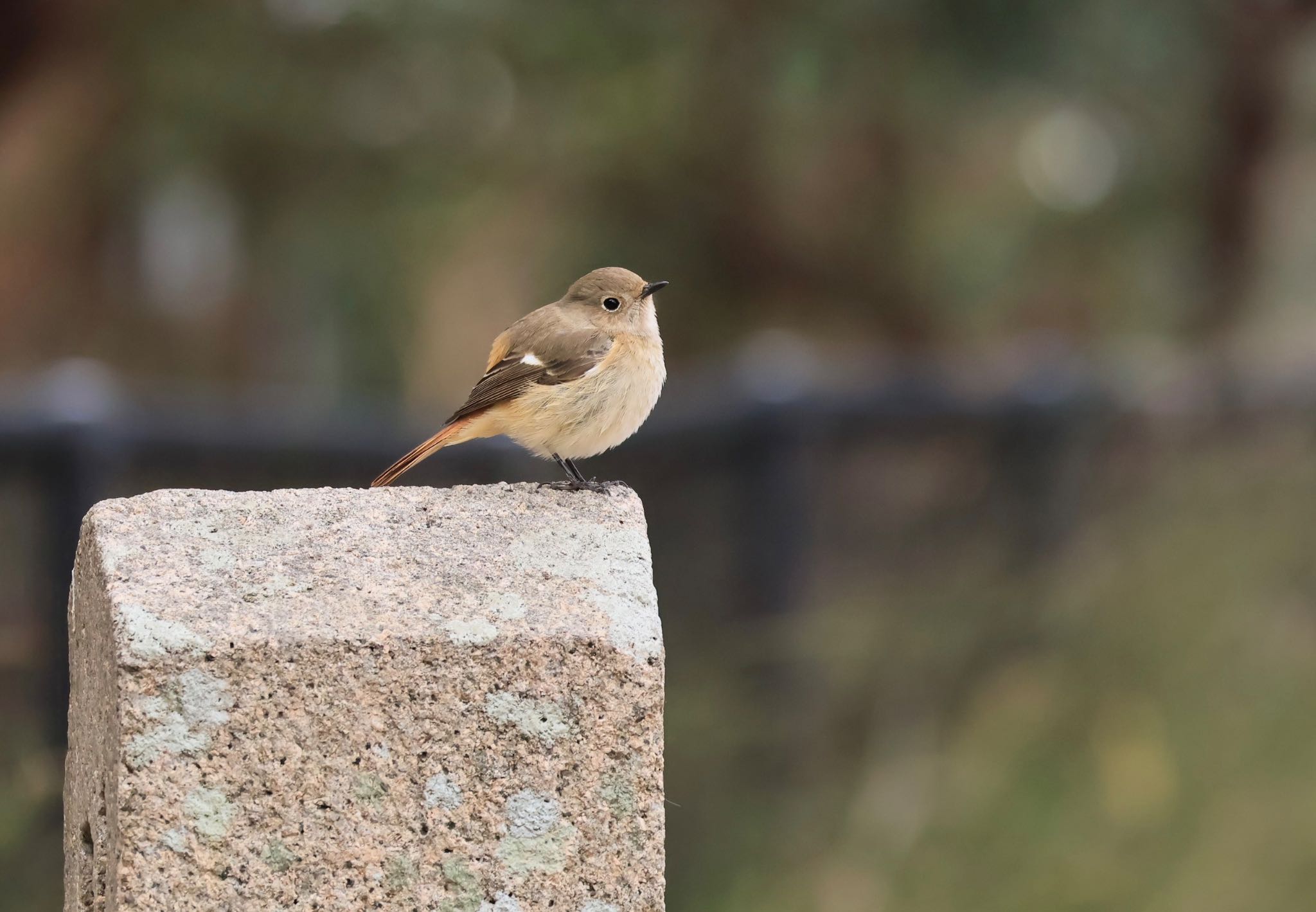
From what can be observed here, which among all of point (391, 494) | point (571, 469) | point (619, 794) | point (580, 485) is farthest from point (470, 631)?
point (571, 469)

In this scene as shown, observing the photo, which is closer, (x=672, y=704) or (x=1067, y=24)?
(x=672, y=704)

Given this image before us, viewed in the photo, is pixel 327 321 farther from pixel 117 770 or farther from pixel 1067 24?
pixel 117 770

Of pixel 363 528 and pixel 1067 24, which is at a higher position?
pixel 1067 24

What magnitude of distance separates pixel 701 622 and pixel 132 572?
21.5ft

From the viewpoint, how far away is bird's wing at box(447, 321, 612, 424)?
4.25 m

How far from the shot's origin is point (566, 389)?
424 cm

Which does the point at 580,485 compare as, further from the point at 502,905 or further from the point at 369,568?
the point at 502,905

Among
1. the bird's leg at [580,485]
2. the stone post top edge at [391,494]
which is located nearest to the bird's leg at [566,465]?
the bird's leg at [580,485]

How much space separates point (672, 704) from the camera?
27.2ft

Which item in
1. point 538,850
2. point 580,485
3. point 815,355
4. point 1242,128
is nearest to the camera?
point 538,850

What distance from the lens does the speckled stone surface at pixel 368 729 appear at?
2266mm

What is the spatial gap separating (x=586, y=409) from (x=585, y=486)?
3.80 feet

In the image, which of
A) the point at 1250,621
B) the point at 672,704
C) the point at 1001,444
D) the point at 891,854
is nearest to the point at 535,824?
the point at 891,854

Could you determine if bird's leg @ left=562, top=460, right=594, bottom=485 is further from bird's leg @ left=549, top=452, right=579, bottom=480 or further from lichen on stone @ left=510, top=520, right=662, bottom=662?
lichen on stone @ left=510, top=520, right=662, bottom=662
